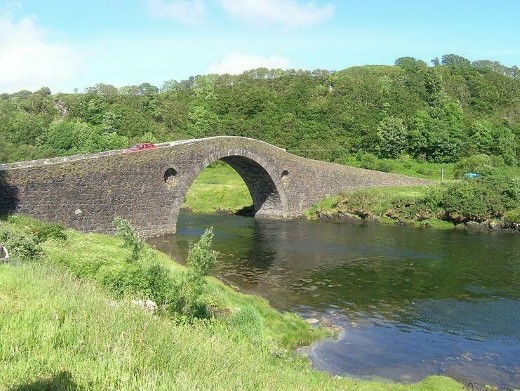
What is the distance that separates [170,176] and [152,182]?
2.33 m

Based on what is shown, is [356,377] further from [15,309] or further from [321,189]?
[321,189]

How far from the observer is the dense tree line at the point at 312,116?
7669cm

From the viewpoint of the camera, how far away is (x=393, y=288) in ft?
94.1

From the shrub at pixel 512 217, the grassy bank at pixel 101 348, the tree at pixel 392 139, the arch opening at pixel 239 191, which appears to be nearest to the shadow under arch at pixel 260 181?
the arch opening at pixel 239 191

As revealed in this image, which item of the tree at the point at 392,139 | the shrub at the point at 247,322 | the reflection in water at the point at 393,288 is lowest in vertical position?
the reflection in water at the point at 393,288

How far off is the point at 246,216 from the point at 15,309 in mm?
48572

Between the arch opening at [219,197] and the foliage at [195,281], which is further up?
the foliage at [195,281]

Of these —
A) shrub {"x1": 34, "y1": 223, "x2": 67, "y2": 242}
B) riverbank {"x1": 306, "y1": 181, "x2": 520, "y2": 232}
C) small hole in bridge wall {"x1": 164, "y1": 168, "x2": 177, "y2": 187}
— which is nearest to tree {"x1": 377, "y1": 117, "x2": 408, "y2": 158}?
riverbank {"x1": 306, "y1": 181, "x2": 520, "y2": 232}

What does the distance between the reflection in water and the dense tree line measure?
106ft

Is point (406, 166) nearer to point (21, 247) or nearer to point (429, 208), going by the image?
point (429, 208)

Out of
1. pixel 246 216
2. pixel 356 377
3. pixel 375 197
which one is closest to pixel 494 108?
pixel 375 197

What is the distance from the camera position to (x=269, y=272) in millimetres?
32094

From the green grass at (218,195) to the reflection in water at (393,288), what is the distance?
37.9 feet

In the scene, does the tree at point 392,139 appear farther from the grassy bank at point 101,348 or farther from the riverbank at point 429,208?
the grassy bank at point 101,348
